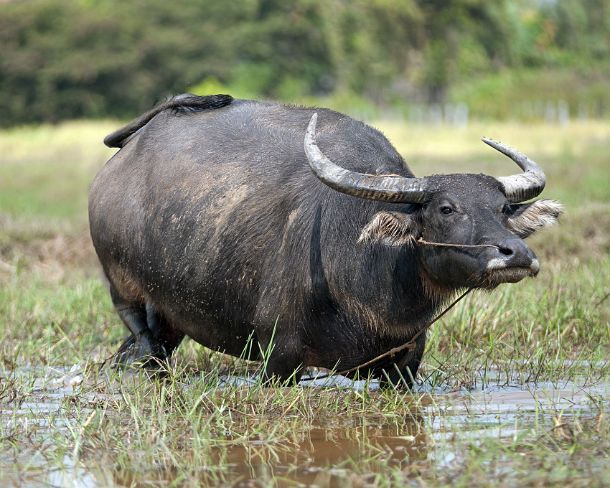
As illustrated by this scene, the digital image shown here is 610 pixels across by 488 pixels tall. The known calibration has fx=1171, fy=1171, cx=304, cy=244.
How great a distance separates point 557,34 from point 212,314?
58.7m

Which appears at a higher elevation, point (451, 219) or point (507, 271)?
point (451, 219)

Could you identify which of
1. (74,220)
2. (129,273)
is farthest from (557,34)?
(129,273)

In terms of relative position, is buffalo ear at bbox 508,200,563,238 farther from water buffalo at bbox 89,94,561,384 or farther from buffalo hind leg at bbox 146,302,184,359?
buffalo hind leg at bbox 146,302,184,359

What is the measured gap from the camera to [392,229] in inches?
204

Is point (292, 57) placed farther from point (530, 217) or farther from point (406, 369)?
point (530, 217)

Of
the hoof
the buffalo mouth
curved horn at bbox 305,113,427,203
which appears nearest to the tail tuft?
the hoof

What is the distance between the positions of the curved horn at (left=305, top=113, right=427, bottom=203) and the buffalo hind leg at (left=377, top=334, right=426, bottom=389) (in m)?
0.82

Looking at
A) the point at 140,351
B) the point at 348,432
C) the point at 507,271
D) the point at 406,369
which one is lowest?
the point at 140,351

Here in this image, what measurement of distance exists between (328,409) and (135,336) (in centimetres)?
191

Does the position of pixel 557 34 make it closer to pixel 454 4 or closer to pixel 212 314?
pixel 454 4

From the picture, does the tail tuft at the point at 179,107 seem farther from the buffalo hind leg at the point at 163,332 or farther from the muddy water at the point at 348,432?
the muddy water at the point at 348,432

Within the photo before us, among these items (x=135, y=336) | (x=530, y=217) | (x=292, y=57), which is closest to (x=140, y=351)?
(x=135, y=336)

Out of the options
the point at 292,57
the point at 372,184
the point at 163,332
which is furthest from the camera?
the point at 292,57

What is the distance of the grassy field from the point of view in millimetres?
4258
